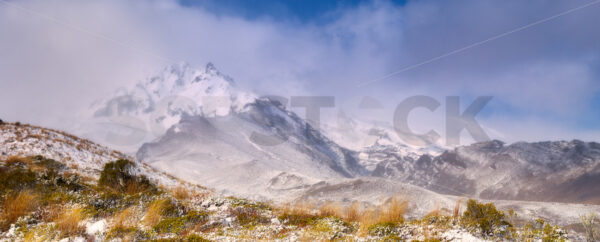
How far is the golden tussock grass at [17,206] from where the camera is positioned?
7522 millimetres

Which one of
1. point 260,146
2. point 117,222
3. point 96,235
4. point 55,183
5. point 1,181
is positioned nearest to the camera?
point 96,235

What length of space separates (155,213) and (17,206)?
3.44m

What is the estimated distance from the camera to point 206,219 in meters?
7.99

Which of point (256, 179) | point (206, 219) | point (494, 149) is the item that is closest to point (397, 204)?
point (206, 219)

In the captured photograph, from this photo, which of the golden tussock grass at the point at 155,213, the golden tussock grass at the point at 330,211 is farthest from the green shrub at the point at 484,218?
the golden tussock grass at the point at 155,213

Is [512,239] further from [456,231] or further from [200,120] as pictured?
[200,120]

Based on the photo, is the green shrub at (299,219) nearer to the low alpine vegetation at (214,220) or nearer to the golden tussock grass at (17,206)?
the low alpine vegetation at (214,220)

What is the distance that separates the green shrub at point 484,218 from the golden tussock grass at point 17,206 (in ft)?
→ 33.5

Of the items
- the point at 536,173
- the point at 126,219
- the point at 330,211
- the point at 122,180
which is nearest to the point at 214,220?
the point at 126,219

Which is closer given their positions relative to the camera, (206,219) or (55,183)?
(206,219)

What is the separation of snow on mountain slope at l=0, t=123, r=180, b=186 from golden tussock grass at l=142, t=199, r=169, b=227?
9.90m

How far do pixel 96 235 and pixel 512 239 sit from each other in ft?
27.3

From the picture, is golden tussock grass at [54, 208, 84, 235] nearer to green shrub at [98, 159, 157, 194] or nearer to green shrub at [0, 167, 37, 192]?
green shrub at [0, 167, 37, 192]

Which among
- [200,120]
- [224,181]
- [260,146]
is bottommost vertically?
[224,181]
